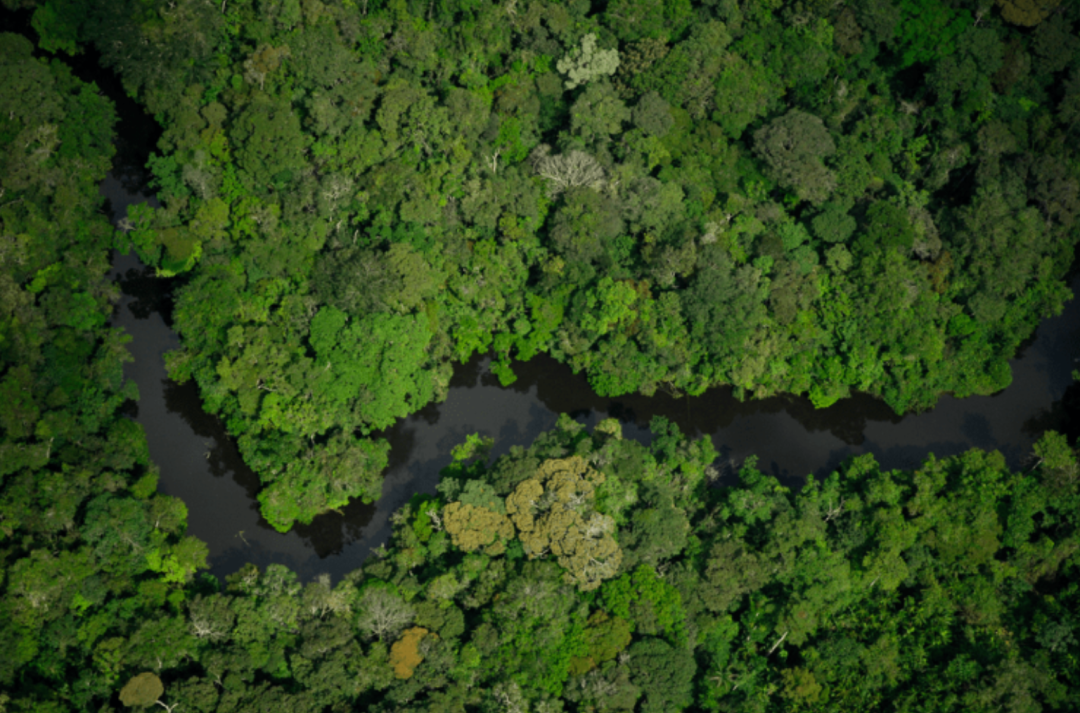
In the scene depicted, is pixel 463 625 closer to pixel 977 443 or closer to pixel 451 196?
pixel 451 196

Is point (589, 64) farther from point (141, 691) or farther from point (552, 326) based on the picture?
point (141, 691)

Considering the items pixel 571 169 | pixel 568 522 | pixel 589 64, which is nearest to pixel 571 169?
pixel 571 169

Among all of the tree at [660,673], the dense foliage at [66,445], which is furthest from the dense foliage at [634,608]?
the dense foliage at [66,445]

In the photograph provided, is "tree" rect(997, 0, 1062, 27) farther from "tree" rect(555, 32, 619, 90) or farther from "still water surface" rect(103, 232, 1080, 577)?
"tree" rect(555, 32, 619, 90)

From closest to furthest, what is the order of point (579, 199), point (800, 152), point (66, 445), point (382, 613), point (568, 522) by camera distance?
1. point (382, 613)
2. point (568, 522)
3. point (66, 445)
4. point (579, 199)
5. point (800, 152)

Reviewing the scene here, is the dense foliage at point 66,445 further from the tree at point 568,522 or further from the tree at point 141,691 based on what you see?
the tree at point 568,522
